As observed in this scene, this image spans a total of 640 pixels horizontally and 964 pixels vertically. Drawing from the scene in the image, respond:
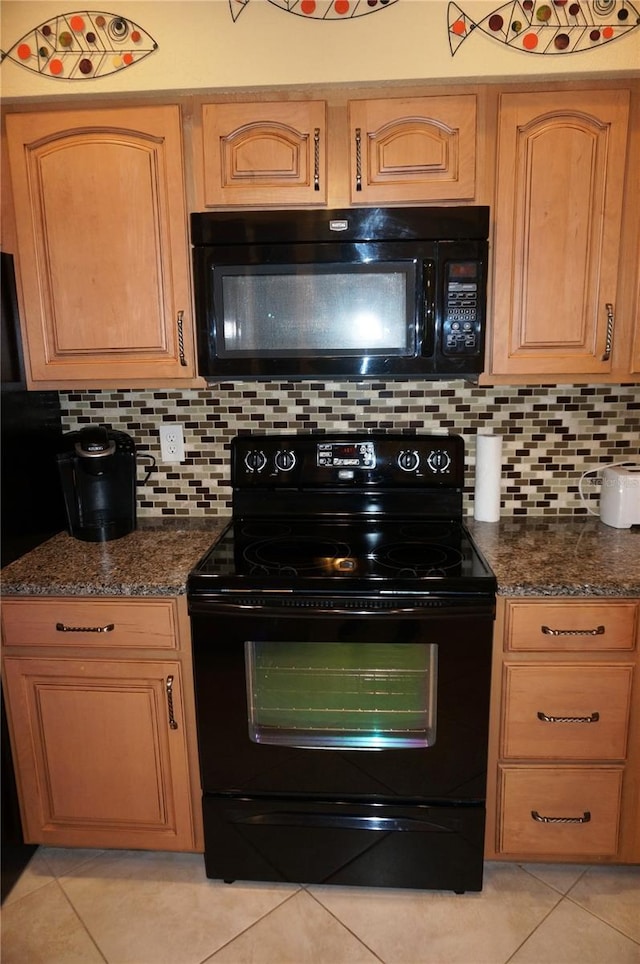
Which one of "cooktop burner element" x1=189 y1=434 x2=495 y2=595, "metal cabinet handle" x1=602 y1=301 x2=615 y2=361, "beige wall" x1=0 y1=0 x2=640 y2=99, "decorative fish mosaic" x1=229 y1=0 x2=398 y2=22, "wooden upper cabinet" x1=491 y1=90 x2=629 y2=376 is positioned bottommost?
"cooktop burner element" x1=189 y1=434 x2=495 y2=595

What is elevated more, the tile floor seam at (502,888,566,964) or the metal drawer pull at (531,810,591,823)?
the metal drawer pull at (531,810,591,823)

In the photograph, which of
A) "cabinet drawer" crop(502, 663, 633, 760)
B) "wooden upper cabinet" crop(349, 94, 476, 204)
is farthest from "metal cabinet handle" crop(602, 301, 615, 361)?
"cabinet drawer" crop(502, 663, 633, 760)

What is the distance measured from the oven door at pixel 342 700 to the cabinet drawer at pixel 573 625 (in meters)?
0.09

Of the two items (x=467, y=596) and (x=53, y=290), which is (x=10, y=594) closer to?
(x=53, y=290)

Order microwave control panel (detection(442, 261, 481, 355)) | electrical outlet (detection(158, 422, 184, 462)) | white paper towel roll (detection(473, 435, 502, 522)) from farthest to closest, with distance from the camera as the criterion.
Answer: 1. electrical outlet (detection(158, 422, 184, 462))
2. white paper towel roll (detection(473, 435, 502, 522))
3. microwave control panel (detection(442, 261, 481, 355))

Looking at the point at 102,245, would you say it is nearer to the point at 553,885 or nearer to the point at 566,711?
the point at 566,711

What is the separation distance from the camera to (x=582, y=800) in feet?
5.38

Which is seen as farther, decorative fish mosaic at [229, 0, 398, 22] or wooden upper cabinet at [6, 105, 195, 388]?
wooden upper cabinet at [6, 105, 195, 388]

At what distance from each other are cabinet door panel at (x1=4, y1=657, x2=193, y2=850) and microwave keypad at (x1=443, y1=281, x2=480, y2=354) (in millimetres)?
Answer: 1132

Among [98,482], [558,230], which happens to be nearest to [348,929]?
[98,482]

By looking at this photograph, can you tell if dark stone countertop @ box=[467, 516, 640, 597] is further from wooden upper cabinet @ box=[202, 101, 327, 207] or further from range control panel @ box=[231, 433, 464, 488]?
wooden upper cabinet @ box=[202, 101, 327, 207]

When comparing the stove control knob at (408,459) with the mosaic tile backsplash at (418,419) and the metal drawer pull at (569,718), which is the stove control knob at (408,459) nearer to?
the mosaic tile backsplash at (418,419)

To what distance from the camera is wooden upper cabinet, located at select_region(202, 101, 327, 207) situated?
1.58 meters

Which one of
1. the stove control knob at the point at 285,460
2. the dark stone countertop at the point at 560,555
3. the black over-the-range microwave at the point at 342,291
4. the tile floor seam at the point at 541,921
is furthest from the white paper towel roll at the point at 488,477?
the tile floor seam at the point at 541,921
